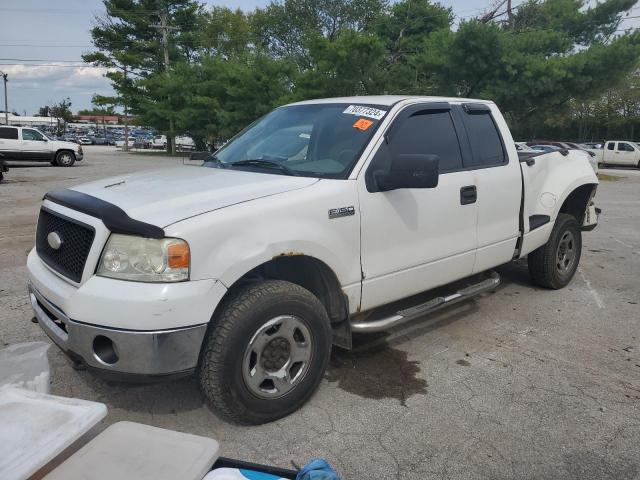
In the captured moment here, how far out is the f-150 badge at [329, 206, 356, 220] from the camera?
3225 millimetres

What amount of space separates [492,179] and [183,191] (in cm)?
251

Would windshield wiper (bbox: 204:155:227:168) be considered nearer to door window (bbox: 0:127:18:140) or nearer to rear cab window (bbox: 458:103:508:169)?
rear cab window (bbox: 458:103:508:169)

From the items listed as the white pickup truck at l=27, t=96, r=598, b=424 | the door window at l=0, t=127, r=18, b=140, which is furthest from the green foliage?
the white pickup truck at l=27, t=96, r=598, b=424

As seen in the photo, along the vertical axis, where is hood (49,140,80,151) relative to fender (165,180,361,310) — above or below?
above

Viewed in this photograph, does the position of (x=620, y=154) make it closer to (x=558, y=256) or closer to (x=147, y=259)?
(x=558, y=256)

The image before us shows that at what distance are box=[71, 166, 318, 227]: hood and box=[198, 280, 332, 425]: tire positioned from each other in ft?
1.67

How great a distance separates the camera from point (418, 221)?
12.3 feet

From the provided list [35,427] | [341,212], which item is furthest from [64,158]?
[35,427]

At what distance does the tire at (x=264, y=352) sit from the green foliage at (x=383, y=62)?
25.4m

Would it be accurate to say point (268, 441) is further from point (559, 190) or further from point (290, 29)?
point (290, 29)

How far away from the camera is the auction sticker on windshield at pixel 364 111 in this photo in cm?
378

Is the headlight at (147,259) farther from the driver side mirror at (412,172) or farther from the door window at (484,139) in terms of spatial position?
the door window at (484,139)

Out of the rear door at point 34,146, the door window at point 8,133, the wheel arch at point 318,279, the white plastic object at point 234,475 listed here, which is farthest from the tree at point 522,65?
the white plastic object at point 234,475

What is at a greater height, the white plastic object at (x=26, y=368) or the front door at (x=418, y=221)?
the front door at (x=418, y=221)
